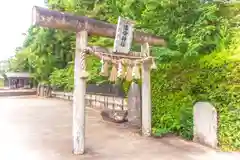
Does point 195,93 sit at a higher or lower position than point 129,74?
lower

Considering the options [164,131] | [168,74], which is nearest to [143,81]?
[168,74]

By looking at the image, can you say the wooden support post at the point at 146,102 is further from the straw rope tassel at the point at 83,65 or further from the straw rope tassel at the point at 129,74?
the straw rope tassel at the point at 83,65

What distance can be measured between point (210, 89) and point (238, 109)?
0.88 meters

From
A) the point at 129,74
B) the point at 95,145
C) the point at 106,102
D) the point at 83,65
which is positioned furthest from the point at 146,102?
the point at 106,102

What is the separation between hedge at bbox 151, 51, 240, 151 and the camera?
19.6 ft

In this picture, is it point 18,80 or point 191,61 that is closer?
point 191,61

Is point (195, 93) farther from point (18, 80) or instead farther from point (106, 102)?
point (18, 80)

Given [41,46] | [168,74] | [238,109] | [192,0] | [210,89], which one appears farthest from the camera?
[41,46]

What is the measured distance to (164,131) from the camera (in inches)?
288

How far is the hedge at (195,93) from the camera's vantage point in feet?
19.6

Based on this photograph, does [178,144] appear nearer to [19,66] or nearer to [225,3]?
[225,3]

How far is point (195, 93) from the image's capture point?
6918 millimetres

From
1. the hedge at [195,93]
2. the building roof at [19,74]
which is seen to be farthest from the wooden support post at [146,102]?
the building roof at [19,74]

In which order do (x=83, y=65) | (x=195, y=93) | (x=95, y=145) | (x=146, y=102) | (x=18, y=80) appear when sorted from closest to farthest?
(x=83, y=65)
(x=95, y=145)
(x=195, y=93)
(x=146, y=102)
(x=18, y=80)
